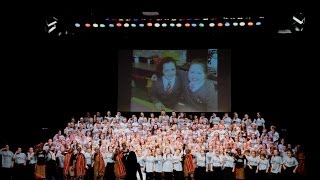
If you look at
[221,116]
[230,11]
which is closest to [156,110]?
[221,116]

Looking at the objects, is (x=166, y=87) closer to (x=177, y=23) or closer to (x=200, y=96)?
(x=200, y=96)

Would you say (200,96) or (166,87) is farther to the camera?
(166,87)

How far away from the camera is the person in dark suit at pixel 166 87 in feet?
Result: 68.5

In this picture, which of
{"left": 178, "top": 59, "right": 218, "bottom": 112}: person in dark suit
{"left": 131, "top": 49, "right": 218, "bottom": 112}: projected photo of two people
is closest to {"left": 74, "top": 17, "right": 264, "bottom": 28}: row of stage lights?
{"left": 131, "top": 49, "right": 218, "bottom": 112}: projected photo of two people

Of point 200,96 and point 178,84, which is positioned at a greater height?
point 178,84

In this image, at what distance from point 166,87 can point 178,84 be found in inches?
19.0

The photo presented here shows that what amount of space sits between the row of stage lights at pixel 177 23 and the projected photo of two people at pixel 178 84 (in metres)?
4.18

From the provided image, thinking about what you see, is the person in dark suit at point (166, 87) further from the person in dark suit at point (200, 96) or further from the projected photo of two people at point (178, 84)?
the person in dark suit at point (200, 96)

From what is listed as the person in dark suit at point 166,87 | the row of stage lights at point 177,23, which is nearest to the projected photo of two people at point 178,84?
the person in dark suit at point 166,87

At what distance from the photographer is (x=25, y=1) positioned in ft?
50.6

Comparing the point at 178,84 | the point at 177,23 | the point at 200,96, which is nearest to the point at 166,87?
the point at 178,84

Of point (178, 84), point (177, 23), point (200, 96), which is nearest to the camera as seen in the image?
point (177, 23)

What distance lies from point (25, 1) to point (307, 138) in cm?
1038

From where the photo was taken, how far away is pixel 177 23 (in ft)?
55.4
